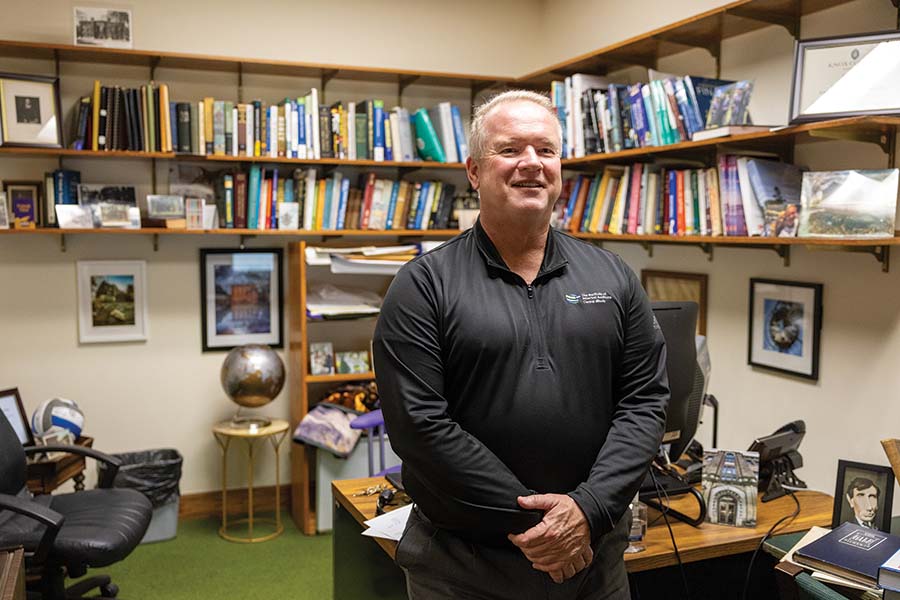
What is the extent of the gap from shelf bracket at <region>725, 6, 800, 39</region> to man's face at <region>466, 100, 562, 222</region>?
160 centimetres

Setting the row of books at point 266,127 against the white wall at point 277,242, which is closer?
the white wall at point 277,242

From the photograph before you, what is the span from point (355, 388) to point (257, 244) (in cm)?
94

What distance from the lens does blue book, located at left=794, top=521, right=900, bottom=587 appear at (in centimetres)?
173

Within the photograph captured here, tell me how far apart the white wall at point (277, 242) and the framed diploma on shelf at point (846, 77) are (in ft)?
0.86

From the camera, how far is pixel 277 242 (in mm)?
4414

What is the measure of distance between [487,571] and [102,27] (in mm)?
3369

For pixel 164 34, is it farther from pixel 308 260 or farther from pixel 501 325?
pixel 501 325

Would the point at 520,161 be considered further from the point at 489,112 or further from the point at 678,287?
the point at 678,287

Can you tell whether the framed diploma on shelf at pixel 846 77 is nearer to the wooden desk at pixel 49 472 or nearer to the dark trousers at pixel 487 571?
the dark trousers at pixel 487 571

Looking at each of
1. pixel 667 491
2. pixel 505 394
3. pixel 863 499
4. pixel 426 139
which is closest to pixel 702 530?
pixel 667 491

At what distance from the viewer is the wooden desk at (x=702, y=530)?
6.59 ft

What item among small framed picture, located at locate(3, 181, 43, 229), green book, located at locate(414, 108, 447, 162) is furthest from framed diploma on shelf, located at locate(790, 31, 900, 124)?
small framed picture, located at locate(3, 181, 43, 229)

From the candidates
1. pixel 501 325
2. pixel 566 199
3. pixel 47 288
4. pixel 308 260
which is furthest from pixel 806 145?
pixel 47 288

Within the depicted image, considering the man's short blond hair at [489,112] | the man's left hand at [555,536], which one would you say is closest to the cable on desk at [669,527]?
the man's left hand at [555,536]
